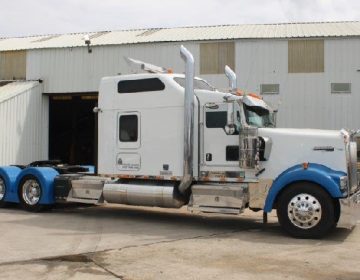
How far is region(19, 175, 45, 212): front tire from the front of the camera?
43.3ft

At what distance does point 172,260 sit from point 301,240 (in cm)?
297

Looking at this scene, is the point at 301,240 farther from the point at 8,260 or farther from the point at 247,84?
the point at 247,84

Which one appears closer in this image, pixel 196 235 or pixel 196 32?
pixel 196 235

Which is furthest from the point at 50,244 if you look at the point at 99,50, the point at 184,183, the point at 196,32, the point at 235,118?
the point at 196,32

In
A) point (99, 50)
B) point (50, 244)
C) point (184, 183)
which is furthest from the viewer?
point (99, 50)

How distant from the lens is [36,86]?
81.0ft

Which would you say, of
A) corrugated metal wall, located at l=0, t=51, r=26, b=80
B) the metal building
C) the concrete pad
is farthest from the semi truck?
corrugated metal wall, located at l=0, t=51, r=26, b=80

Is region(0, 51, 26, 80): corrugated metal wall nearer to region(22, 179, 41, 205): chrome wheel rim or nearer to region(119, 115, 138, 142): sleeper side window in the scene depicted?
region(22, 179, 41, 205): chrome wheel rim

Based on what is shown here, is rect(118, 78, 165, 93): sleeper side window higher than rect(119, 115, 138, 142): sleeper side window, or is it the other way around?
rect(118, 78, 165, 93): sleeper side window

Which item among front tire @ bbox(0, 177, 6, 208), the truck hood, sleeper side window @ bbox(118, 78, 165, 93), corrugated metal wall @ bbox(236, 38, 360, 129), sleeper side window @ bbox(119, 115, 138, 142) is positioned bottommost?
front tire @ bbox(0, 177, 6, 208)

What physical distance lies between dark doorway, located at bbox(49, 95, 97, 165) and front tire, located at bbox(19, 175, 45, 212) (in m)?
14.8

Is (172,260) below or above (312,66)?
below

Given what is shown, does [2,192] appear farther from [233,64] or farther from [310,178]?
[233,64]

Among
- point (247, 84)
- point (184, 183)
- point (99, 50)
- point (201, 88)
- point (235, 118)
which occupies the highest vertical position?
point (99, 50)
